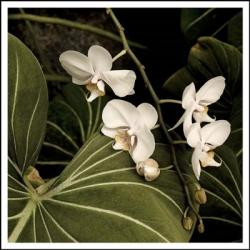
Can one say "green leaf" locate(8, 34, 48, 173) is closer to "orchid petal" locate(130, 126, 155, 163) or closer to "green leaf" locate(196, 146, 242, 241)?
"orchid petal" locate(130, 126, 155, 163)

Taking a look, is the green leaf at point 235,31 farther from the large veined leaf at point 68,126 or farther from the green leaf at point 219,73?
the large veined leaf at point 68,126

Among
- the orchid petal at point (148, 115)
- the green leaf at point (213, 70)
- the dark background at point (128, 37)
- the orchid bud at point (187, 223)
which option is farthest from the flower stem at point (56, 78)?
the orchid bud at point (187, 223)

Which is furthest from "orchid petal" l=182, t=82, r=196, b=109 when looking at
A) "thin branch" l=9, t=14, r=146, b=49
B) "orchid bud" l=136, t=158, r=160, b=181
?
"thin branch" l=9, t=14, r=146, b=49

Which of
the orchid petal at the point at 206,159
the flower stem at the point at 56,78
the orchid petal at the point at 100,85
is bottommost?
the orchid petal at the point at 206,159

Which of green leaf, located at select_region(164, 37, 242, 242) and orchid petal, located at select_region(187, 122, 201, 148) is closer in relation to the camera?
orchid petal, located at select_region(187, 122, 201, 148)

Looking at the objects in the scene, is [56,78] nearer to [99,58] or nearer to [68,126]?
[68,126]

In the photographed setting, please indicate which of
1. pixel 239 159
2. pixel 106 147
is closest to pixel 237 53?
pixel 239 159
